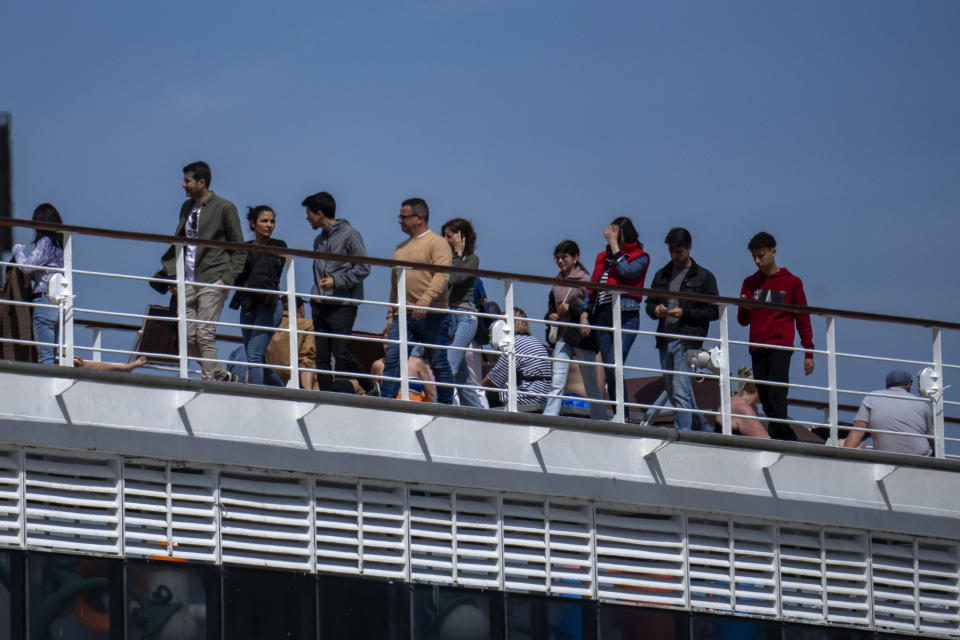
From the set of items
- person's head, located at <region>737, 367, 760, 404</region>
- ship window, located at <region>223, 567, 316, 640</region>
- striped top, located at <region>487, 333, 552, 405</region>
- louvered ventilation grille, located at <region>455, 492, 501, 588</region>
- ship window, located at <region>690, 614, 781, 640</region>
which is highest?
striped top, located at <region>487, 333, 552, 405</region>

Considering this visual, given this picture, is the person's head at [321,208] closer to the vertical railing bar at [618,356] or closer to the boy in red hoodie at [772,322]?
the vertical railing bar at [618,356]

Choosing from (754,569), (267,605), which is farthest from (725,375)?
(267,605)

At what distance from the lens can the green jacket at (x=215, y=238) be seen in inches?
492

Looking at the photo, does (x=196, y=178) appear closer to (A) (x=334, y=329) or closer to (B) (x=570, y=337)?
(A) (x=334, y=329)

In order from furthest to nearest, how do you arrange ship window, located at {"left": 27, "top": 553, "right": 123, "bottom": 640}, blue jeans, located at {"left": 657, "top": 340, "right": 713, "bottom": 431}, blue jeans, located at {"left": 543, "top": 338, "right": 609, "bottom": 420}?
blue jeans, located at {"left": 543, "top": 338, "right": 609, "bottom": 420}
blue jeans, located at {"left": 657, "top": 340, "right": 713, "bottom": 431}
ship window, located at {"left": 27, "top": 553, "right": 123, "bottom": 640}

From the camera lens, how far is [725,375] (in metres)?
12.9

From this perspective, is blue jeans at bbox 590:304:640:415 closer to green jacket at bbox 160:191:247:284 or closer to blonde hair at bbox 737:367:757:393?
blonde hair at bbox 737:367:757:393

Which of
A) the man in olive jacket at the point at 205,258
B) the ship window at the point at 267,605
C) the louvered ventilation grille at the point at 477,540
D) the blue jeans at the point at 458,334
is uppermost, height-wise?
the man in olive jacket at the point at 205,258

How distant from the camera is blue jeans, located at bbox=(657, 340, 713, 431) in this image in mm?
13164

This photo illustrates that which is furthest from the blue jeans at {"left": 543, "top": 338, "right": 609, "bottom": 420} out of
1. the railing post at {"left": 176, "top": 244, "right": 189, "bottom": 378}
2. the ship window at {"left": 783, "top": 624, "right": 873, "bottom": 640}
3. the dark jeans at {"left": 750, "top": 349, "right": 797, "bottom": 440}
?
the railing post at {"left": 176, "top": 244, "right": 189, "bottom": 378}

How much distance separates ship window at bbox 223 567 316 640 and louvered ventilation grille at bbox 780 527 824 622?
4.00 m

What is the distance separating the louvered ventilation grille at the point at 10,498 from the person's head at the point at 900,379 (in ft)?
24.4

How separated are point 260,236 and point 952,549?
6.51 meters

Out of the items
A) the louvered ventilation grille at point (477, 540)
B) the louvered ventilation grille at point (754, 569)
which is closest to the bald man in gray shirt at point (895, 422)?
the louvered ventilation grille at point (754, 569)
